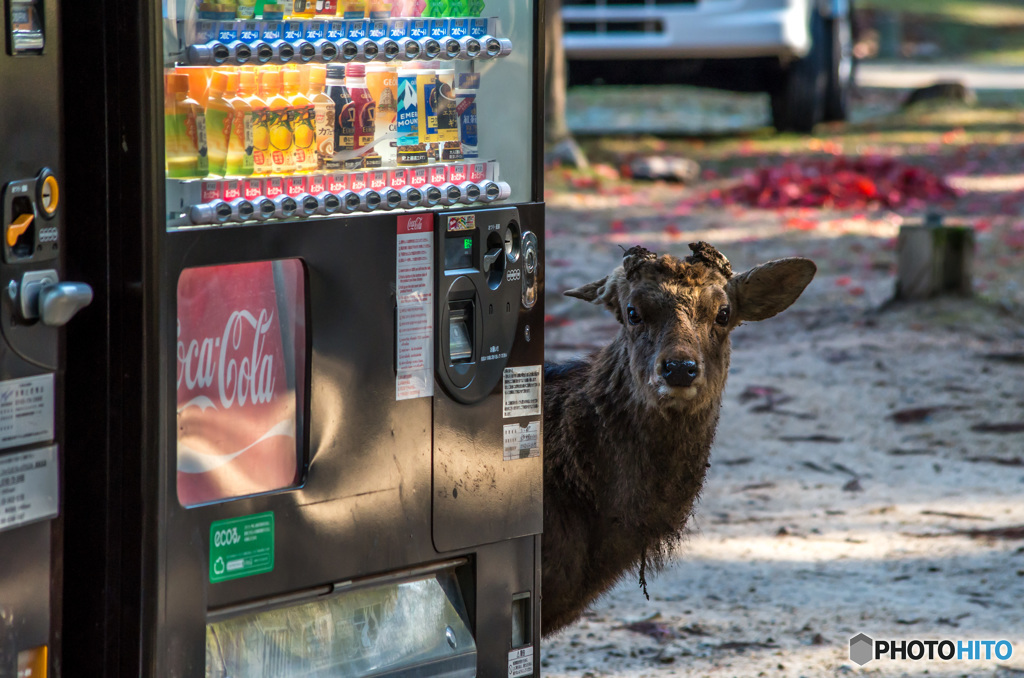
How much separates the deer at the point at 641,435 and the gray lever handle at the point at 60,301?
194 cm

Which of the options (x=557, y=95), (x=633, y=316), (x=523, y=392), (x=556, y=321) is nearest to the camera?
(x=523, y=392)

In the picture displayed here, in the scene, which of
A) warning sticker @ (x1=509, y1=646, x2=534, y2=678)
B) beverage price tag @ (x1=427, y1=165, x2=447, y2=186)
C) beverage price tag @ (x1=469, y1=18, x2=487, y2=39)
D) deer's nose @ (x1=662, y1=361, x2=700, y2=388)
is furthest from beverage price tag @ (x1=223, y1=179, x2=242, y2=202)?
deer's nose @ (x1=662, y1=361, x2=700, y2=388)

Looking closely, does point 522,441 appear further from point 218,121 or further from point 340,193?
point 218,121

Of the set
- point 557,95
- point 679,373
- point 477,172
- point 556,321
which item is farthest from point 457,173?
point 557,95

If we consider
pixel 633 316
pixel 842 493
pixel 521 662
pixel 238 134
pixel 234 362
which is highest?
pixel 238 134

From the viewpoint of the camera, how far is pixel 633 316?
13.8 feet

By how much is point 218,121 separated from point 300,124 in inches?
8.7

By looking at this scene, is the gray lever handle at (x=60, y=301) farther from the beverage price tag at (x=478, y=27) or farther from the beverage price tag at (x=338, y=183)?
the beverage price tag at (x=478, y=27)

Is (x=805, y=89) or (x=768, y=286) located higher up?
(x=805, y=89)

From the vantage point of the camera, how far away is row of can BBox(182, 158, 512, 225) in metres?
2.71

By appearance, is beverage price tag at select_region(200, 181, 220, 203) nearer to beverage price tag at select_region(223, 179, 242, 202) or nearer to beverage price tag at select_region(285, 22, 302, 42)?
beverage price tag at select_region(223, 179, 242, 202)

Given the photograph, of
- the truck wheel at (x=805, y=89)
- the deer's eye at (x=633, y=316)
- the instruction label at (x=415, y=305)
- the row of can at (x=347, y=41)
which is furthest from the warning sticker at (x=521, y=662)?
the truck wheel at (x=805, y=89)

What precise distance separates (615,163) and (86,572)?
12.3 m

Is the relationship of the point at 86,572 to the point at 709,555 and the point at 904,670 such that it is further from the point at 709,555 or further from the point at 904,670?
the point at 709,555
